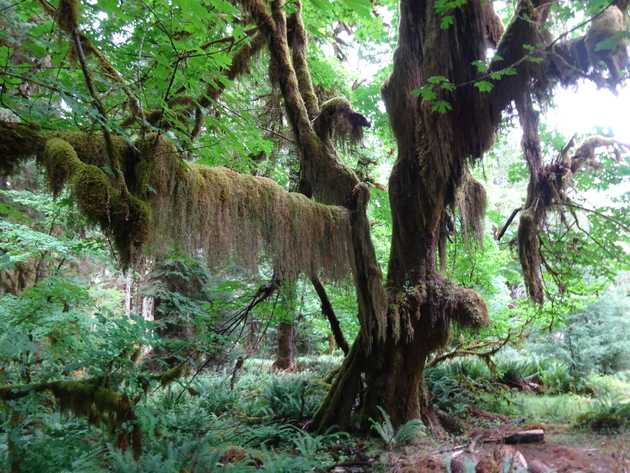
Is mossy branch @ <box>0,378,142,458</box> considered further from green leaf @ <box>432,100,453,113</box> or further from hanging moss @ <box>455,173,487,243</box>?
hanging moss @ <box>455,173,487,243</box>

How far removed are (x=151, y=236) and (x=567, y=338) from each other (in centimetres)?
1205

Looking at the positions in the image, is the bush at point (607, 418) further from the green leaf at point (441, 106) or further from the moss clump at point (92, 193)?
the moss clump at point (92, 193)

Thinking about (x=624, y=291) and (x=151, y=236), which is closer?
(x=151, y=236)

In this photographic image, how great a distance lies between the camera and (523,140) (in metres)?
5.50

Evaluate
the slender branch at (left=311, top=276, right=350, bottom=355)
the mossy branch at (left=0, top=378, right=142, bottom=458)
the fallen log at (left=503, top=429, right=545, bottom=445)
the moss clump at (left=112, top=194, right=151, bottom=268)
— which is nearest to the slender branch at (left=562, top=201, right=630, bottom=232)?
the fallen log at (left=503, top=429, right=545, bottom=445)

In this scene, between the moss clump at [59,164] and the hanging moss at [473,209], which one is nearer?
the moss clump at [59,164]

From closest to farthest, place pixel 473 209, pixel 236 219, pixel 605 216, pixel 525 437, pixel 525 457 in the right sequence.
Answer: pixel 236 219 < pixel 525 457 < pixel 525 437 < pixel 605 216 < pixel 473 209

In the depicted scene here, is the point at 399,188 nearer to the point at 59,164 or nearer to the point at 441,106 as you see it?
the point at 441,106

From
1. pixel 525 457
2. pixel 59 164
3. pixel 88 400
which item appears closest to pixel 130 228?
pixel 59 164

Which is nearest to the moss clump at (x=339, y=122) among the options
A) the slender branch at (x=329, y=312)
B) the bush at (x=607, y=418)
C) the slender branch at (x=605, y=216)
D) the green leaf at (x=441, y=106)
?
the green leaf at (x=441, y=106)

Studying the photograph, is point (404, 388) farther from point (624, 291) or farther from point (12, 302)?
point (624, 291)

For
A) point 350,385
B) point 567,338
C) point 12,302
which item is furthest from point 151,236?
point 567,338

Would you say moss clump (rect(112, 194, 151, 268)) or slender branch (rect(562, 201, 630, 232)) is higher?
slender branch (rect(562, 201, 630, 232))

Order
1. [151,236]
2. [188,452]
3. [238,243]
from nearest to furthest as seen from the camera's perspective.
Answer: [151,236]
[238,243]
[188,452]
